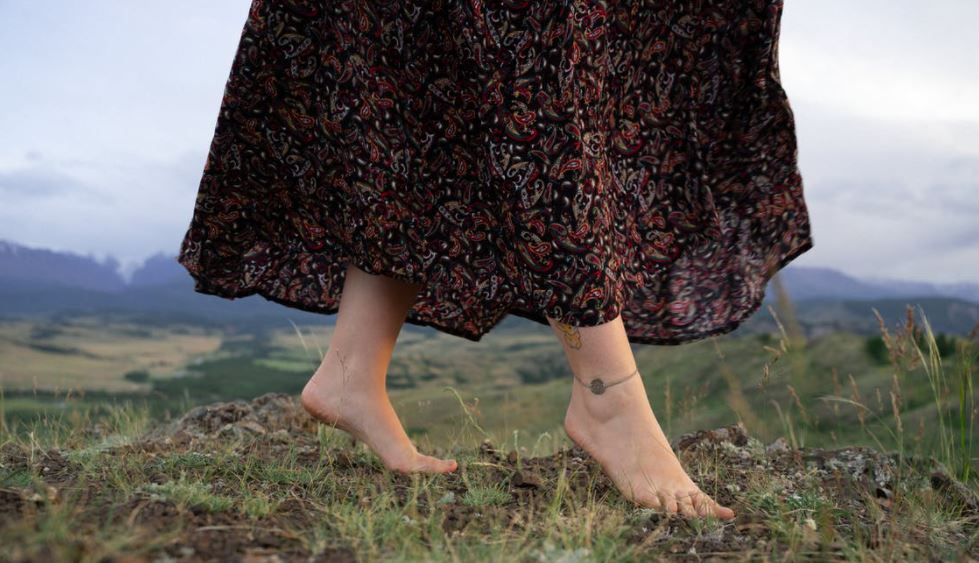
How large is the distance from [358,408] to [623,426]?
74 cm

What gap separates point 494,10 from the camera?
68.6 inches

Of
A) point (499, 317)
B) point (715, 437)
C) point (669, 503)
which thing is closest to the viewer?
point (669, 503)

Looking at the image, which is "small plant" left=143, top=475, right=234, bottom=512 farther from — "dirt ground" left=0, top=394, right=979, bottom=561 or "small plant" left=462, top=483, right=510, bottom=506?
"small plant" left=462, top=483, right=510, bottom=506

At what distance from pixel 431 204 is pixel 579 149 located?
1.40ft

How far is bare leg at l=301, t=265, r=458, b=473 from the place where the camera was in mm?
2070

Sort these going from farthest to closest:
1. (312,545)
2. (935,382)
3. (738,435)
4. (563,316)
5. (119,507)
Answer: (738,435) < (935,382) < (563,316) < (119,507) < (312,545)

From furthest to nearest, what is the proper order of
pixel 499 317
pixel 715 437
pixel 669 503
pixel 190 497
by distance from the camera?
pixel 715 437 < pixel 499 317 < pixel 669 503 < pixel 190 497

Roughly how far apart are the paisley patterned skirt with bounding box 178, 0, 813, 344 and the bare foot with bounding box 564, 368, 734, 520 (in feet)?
0.73

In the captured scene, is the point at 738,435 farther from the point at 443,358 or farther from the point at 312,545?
the point at 443,358

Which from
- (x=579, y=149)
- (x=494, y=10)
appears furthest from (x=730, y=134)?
(x=494, y=10)

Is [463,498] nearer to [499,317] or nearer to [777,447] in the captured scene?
[499,317]

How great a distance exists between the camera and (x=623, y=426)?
1839 mm


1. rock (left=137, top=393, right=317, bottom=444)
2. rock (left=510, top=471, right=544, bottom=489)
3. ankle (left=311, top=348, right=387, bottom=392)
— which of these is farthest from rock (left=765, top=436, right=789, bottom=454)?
rock (left=137, top=393, right=317, bottom=444)

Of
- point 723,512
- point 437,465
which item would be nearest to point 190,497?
point 437,465
